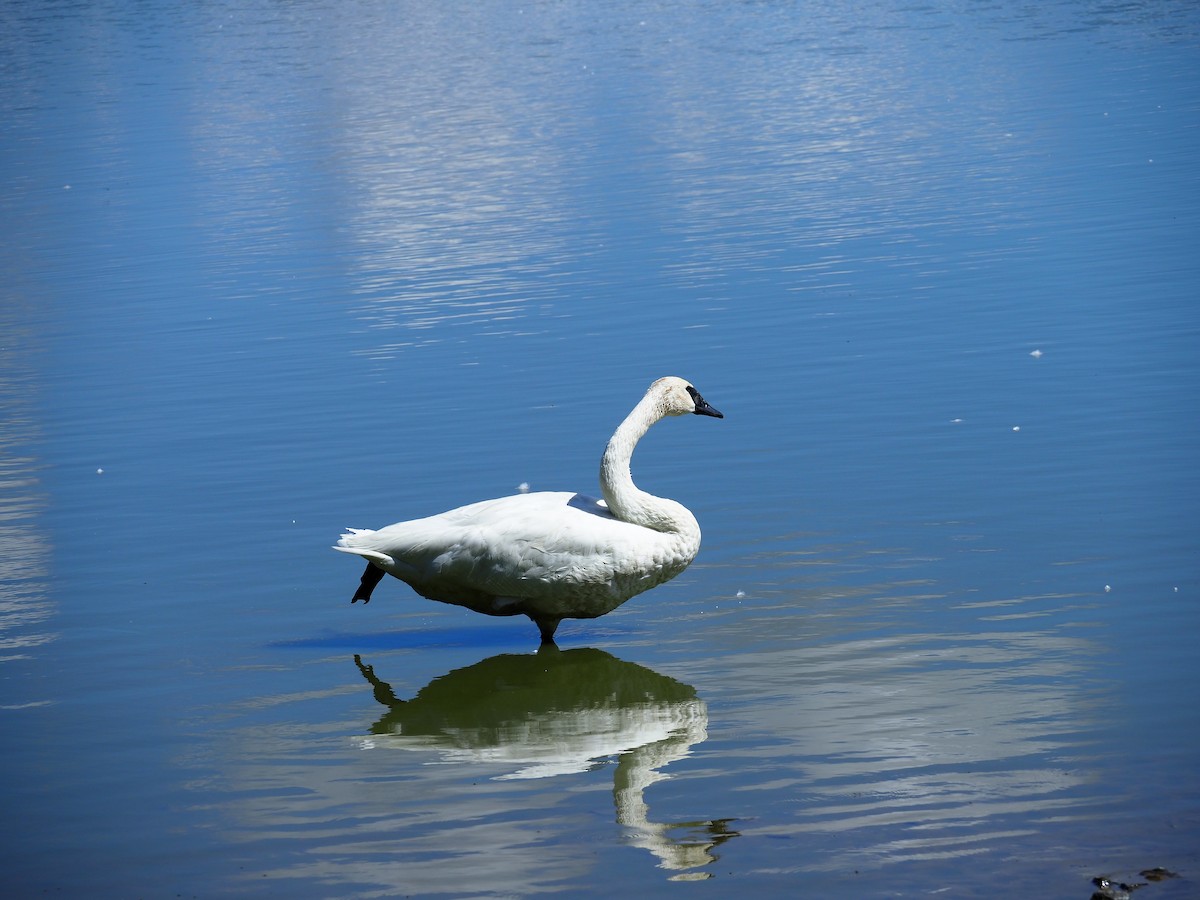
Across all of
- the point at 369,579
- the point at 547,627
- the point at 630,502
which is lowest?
the point at 547,627

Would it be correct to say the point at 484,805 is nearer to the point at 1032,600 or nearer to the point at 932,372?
the point at 1032,600

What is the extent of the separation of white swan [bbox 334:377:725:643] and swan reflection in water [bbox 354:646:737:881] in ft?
1.16

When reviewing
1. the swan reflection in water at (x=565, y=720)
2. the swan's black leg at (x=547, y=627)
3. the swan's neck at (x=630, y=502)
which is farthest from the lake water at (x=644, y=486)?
the swan's neck at (x=630, y=502)

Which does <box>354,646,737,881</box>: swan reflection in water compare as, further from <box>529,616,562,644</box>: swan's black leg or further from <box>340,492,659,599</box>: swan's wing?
<box>340,492,659,599</box>: swan's wing

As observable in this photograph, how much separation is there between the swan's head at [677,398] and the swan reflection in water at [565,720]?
157 centimetres

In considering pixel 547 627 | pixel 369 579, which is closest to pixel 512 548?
pixel 547 627

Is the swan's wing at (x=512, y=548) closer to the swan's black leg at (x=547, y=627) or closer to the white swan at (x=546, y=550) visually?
the white swan at (x=546, y=550)

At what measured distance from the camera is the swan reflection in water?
7648mm

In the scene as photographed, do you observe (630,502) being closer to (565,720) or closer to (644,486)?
(565,720)

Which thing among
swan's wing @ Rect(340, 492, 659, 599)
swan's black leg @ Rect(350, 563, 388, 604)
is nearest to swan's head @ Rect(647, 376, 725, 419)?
swan's wing @ Rect(340, 492, 659, 599)

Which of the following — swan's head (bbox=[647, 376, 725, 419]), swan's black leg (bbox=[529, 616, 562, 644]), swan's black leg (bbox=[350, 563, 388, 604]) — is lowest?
swan's black leg (bbox=[529, 616, 562, 644])

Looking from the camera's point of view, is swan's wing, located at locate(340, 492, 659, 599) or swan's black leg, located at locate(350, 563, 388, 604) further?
swan's black leg, located at locate(350, 563, 388, 604)

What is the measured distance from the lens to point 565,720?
863 centimetres

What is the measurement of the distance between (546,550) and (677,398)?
4.77 feet
